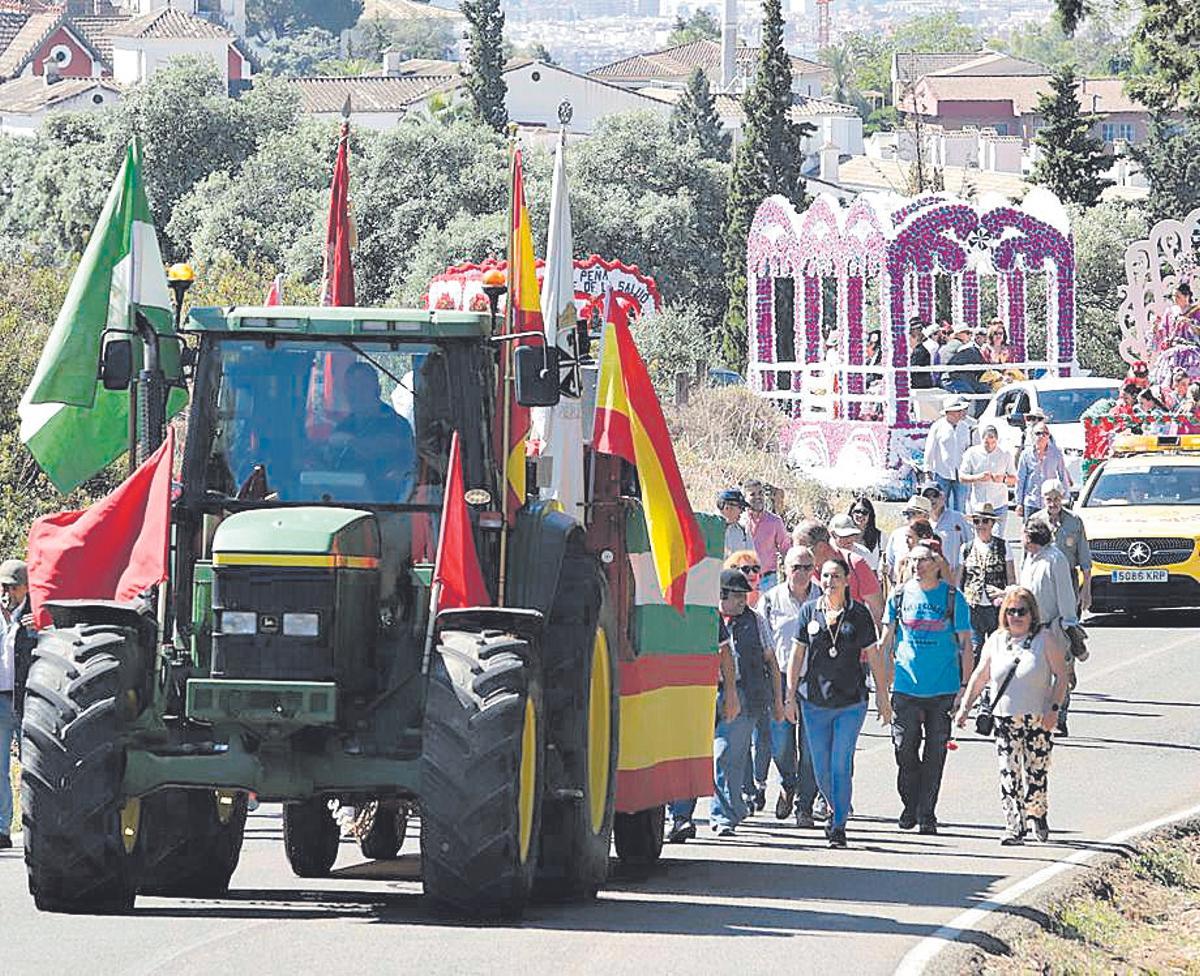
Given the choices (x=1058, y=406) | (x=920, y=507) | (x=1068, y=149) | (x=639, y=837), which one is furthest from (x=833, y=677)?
(x=1068, y=149)

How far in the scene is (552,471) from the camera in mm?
13133

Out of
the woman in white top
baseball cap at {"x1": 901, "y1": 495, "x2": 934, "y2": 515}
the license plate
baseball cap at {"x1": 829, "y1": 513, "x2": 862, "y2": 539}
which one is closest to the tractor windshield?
the woman in white top

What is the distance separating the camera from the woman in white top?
14.7 meters

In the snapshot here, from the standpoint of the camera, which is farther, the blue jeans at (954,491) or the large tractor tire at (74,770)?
the blue jeans at (954,491)

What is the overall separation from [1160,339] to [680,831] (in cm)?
2551

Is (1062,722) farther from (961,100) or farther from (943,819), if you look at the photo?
(961,100)

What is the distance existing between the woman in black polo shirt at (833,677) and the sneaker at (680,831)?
2.55 ft

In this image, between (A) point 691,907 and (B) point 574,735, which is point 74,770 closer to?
(B) point 574,735

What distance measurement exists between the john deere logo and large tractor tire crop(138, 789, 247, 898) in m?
14.5

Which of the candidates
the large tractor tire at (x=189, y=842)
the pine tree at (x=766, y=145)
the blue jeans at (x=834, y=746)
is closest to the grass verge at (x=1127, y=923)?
the blue jeans at (x=834, y=746)

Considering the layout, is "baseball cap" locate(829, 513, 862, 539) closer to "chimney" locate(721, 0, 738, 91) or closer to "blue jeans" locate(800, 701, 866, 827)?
"blue jeans" locate(800, 701, 866, 827)

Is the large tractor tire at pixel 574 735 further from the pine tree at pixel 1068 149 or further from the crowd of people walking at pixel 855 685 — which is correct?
the pine tree at pixel 1068 149

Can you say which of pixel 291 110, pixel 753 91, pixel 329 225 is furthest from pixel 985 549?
pixel 291 110

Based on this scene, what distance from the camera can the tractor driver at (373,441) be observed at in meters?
11.3
